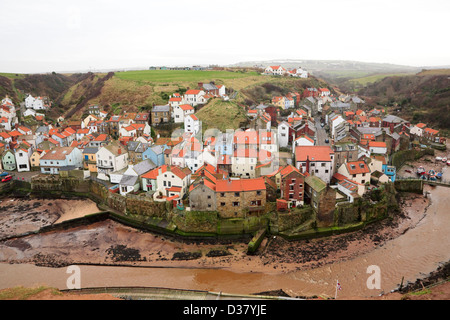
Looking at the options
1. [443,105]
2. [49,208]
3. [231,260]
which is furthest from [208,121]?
[443,105]

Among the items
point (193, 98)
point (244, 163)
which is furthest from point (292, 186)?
point (193, 98)

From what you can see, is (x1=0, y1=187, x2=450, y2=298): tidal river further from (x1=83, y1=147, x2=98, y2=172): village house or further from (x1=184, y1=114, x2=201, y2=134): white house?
(x1=184, y1=114, x2=201, y2=134): white house

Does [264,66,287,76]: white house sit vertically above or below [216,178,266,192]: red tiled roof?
above

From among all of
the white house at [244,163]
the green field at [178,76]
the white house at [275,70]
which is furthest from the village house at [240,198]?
the white house at [275,70]

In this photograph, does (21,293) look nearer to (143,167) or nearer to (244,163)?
(143,167)

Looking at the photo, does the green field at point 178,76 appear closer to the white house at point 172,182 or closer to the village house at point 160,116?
the village house at point 160,116

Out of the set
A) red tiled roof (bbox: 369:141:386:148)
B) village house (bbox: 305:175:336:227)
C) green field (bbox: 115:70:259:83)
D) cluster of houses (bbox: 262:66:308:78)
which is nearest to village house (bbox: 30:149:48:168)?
village house (bbox: 305:175:336:227)
